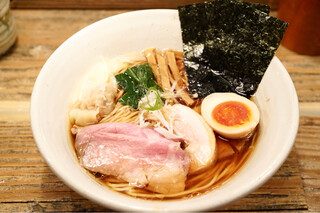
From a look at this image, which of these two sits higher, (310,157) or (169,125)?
(169,125)

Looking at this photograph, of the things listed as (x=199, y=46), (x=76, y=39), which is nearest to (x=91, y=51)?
(x=76, y=39)

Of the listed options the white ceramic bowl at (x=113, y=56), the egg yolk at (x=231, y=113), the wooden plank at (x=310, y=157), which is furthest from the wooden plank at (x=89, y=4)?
the egg yolk at (x=231, y=113)

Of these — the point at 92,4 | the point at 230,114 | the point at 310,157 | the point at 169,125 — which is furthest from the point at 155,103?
the point at 92,4

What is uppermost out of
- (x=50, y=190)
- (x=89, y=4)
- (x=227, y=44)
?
(x=227, y=44)

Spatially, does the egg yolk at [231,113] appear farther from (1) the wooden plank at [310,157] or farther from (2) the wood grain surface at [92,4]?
(2) the wood grain surface at [92,4]

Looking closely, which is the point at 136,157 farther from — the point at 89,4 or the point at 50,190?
the point at 89,4

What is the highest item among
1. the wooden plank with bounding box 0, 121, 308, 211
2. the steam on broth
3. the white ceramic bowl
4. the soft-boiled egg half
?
the white ceramic bowl

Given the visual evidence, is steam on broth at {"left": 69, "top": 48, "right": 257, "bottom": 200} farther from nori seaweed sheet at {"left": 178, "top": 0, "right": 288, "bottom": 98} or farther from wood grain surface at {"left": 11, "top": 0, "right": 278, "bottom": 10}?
wood grain surface at {"left": 11, "top": 0, "right": 278, "bottom": 10}

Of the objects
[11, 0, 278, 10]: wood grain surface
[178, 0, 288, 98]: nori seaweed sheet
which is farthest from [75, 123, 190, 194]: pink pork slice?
[11, 0, 278, 10]: wood grain surface
